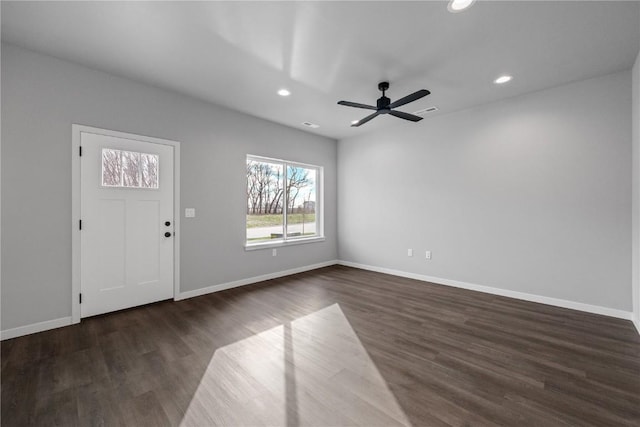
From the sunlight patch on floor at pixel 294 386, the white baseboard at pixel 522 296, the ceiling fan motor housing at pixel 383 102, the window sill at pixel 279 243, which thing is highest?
the ceiling fan motor housing at pixel 383 102

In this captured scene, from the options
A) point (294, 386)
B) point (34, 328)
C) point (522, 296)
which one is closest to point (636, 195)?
point (522, 296)

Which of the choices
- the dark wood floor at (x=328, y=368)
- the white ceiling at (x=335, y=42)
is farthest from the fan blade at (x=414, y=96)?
the dark wood floor at (x=328, y=368)

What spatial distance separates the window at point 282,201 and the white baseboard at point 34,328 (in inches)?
94.1

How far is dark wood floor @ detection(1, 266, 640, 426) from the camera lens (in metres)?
1.62

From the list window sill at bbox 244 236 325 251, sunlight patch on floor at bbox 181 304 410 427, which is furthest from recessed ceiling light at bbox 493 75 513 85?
window sill at bbox 244 236 325 251

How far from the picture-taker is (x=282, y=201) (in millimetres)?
5246

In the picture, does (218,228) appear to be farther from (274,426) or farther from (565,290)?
(565,290)

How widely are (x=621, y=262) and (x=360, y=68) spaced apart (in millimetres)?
3843

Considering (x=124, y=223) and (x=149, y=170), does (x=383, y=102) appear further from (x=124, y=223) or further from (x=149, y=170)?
(x=124, y=223)

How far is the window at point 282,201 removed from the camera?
15.6 feet

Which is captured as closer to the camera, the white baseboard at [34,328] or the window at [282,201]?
the white baseboard at [34,328]

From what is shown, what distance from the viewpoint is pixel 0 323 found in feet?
8.18

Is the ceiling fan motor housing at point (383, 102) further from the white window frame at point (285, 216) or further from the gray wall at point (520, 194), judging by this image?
the white window frame at point (285, 216)

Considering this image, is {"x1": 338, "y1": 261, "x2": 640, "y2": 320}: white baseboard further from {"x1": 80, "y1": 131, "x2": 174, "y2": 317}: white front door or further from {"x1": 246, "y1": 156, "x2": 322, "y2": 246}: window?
{"x1": 80, "y1": 131, "x2": 174, "y2": 317}: white front door
